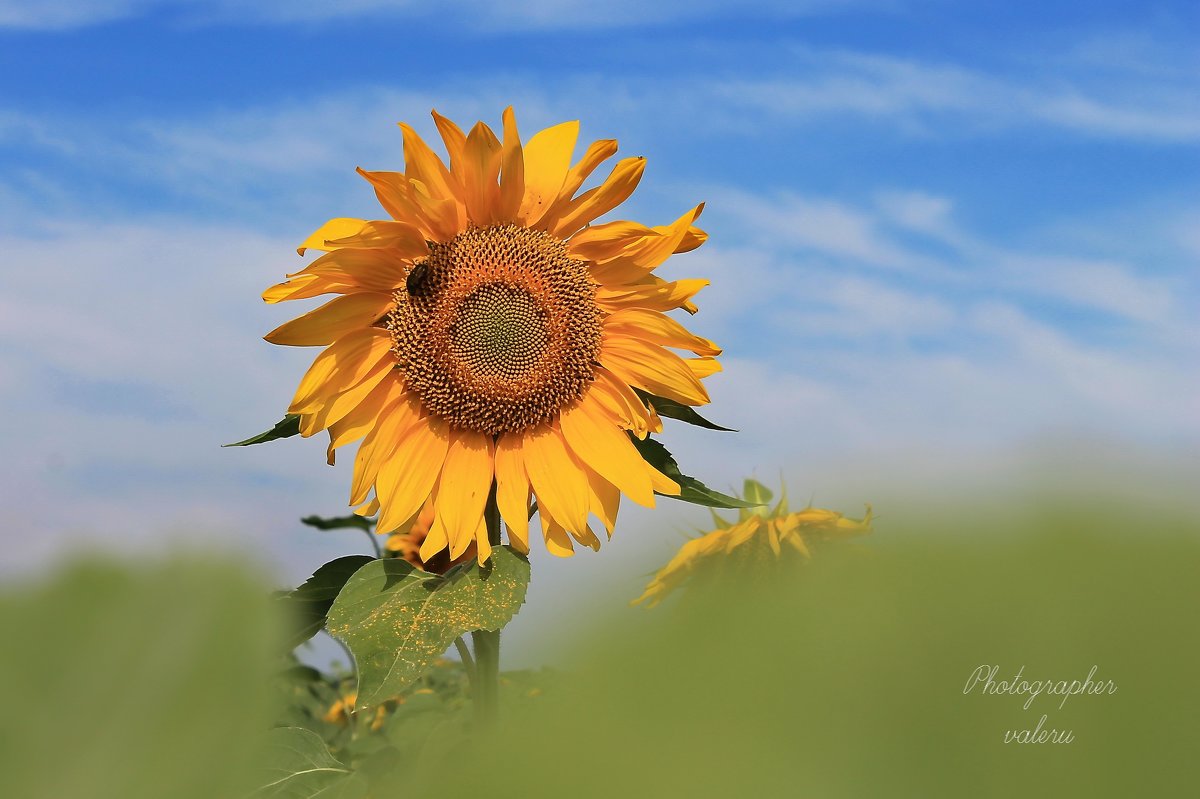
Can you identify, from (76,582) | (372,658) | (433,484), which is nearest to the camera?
(76,582)

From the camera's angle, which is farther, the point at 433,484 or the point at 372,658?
the point at 433,484

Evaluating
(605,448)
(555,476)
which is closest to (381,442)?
(555,476)

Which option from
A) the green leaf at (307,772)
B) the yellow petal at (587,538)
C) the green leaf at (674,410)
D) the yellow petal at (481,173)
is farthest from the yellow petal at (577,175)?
the green leaf at (307,772)

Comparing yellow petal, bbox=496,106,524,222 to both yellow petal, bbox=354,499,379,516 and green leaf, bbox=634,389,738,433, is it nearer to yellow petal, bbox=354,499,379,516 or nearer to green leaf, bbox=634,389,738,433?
green leaf, bbox=634,389,738,433

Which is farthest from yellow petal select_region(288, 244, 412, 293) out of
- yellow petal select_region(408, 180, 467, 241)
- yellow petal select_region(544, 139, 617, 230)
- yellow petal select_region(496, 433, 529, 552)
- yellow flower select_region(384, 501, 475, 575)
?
yellow flower select_region(384, 501, 475, 575)

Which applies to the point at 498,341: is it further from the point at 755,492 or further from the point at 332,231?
the point at 755,492

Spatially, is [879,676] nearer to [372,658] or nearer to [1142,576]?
[1142,576]

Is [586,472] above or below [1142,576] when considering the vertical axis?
below

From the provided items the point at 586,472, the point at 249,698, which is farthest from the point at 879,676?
the point at 586,472
